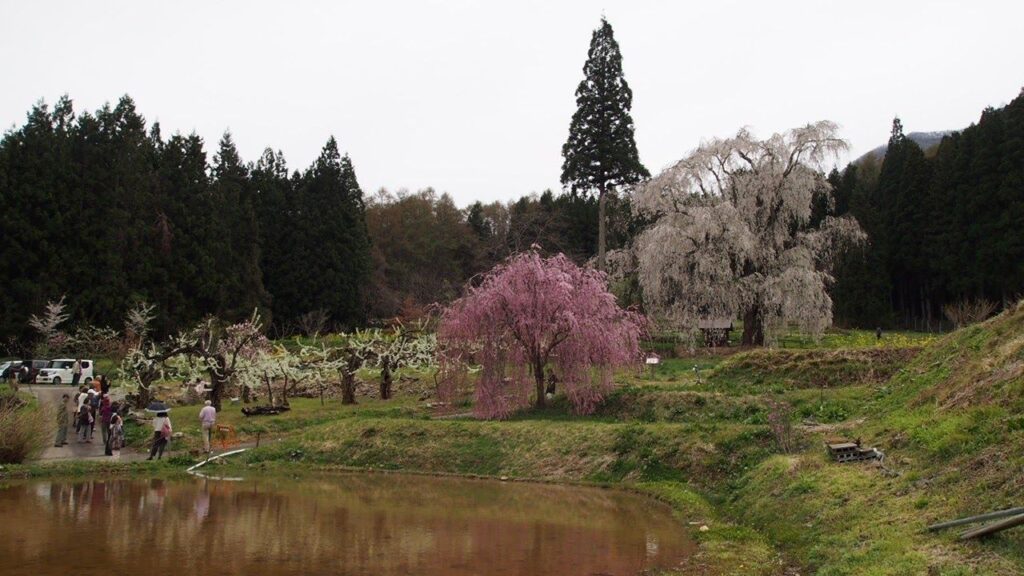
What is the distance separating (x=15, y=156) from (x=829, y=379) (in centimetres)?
4191

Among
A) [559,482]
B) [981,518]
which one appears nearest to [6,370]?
[559,482]

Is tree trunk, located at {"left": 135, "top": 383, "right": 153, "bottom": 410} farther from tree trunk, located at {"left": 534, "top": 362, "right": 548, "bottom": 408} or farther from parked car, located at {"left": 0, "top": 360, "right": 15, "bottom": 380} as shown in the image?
tree trunk, located at {"left": 534, "top": 362, "right": 548, "bottom": 408}

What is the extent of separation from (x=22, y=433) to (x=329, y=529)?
11362 millimetres

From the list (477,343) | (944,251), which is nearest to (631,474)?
(477,343)

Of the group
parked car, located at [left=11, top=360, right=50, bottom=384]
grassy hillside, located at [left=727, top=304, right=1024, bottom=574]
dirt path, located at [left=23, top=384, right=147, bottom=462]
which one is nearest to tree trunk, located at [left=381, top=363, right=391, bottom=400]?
dirt path, located at [left=23, top=384, right=147, bottom=462]

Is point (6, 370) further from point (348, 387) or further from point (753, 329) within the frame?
point (753, 329)

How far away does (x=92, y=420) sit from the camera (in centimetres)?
2469

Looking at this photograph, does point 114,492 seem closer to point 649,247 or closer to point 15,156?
point 649,247

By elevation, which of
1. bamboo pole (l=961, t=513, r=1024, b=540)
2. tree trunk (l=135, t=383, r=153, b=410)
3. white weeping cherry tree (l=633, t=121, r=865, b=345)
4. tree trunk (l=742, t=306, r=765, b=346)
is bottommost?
bamboo pole (l=961, t=513, r=1024, b=540)

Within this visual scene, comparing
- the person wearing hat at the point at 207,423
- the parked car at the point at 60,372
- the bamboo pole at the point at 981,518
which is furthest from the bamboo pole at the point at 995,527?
the parked car at the point at 60,372

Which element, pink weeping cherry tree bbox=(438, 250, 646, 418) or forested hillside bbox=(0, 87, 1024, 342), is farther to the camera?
forested hillside bbox=(0, 87, 1024, 342)

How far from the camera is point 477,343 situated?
85.3ft

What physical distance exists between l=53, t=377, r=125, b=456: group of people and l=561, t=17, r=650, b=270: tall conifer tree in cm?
2965

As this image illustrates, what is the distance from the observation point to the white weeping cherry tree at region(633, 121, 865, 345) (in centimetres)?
3675
